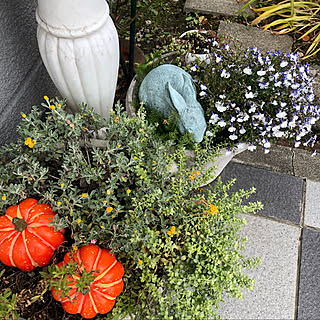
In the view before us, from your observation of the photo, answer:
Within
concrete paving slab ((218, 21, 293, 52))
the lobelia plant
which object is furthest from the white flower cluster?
concrete paving slab ((218, 21, 293, 52))

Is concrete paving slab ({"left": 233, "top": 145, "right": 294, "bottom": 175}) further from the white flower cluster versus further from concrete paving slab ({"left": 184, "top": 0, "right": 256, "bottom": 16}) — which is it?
concrete paving slab ({"left": 184, "top": 0, "right": 256, "bottom": 16})

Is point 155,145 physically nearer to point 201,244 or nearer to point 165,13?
point 201,244

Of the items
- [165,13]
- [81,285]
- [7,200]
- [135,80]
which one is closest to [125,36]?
[165,13]

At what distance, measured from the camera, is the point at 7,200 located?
1516mm

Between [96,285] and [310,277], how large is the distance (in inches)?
54.8

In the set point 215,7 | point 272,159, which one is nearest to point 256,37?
point 215,7

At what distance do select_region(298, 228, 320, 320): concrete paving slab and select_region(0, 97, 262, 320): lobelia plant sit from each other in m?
0.73

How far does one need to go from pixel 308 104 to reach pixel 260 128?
1.28 ft

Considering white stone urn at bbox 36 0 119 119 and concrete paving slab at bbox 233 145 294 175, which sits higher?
white stone urn at bbox 36 0 119 119

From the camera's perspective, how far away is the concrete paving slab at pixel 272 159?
8.19 ft

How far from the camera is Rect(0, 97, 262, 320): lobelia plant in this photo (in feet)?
4.73

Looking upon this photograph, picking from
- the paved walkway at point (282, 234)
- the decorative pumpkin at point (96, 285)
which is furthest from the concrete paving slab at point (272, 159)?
the decorative pumpkin at point (96, 285)

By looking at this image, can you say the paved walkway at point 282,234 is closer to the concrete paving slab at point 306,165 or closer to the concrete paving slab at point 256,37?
the concrete paving slab at point 306,165

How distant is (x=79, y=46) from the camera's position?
1479mm
